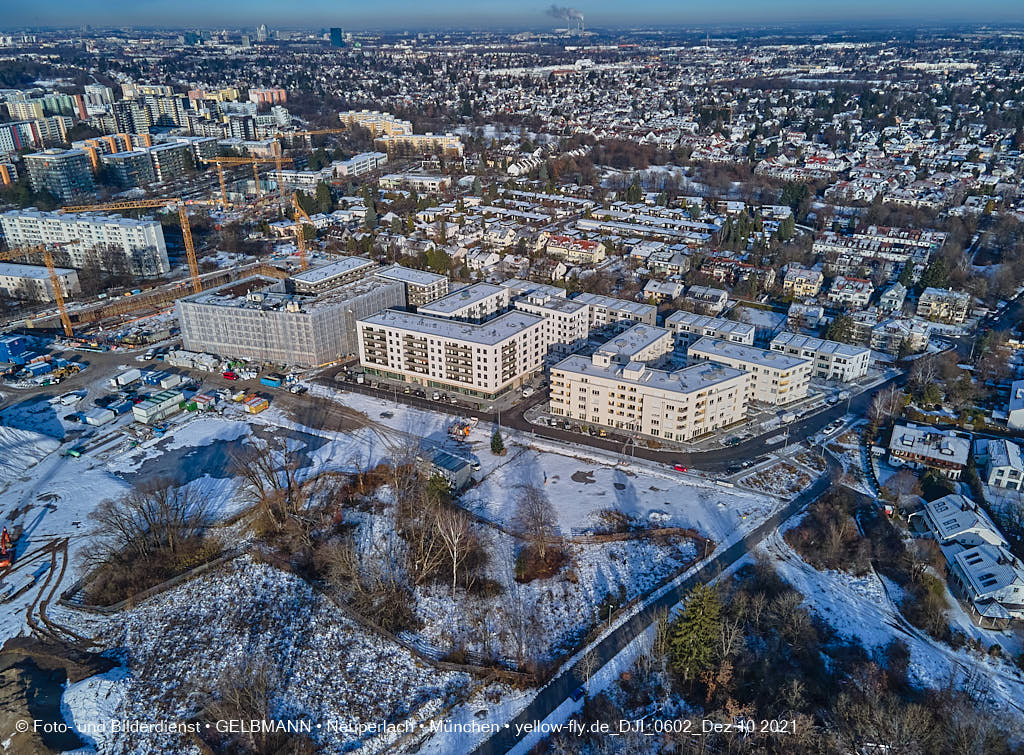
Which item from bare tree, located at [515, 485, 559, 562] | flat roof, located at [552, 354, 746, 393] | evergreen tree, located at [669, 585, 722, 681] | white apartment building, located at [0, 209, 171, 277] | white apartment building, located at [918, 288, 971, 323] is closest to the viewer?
evergreen tree, located at [669, 585, 722, 681]

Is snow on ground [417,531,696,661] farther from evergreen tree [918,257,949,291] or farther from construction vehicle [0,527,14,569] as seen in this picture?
evergreen tree [918,257,949,291]

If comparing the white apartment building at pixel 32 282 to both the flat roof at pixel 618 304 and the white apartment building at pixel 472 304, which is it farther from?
the flat roof at pixel 618 304

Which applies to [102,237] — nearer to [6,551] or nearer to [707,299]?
[6,551]

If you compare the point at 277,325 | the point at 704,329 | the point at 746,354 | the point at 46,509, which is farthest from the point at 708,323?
the point at 46,509

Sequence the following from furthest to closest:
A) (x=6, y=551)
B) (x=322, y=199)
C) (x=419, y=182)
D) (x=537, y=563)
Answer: (x=419, y=182)
(x=322, y=199)
(x=6, y=551)
(x=537, y=563)

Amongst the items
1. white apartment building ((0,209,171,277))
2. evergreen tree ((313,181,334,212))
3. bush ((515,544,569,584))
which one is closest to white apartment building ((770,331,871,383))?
bush ((515,544,569,584))
